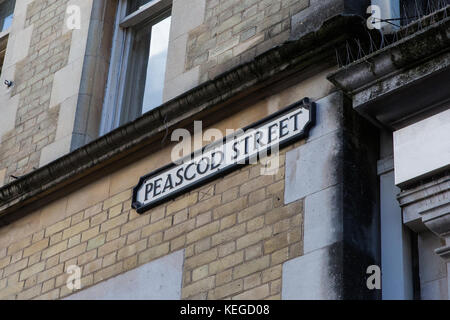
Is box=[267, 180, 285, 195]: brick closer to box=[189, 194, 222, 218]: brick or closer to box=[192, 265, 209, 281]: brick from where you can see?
box=[189, 194, 222, 218]: brick

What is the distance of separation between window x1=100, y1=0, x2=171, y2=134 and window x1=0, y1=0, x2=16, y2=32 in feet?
6.24

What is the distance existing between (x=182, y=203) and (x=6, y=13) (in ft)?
15.8

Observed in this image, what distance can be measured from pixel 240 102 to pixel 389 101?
1291mm

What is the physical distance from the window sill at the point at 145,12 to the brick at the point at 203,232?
2.89 meters

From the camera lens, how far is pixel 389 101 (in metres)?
7.24

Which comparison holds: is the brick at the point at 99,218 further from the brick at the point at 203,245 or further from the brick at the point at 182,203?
the brick at the point at 203,245

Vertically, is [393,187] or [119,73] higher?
[119,73]

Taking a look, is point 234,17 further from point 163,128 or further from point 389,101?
point 389,101

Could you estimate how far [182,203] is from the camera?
8.00 m

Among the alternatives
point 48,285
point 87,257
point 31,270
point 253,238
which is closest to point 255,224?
point 253,238

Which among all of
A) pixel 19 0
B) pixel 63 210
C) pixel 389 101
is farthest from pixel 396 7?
pixel 19 0

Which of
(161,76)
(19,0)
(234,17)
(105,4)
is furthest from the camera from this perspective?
(19,0)

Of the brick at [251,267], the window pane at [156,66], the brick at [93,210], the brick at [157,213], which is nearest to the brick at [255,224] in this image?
the brick at [251,267]

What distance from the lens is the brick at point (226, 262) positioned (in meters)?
7.33
